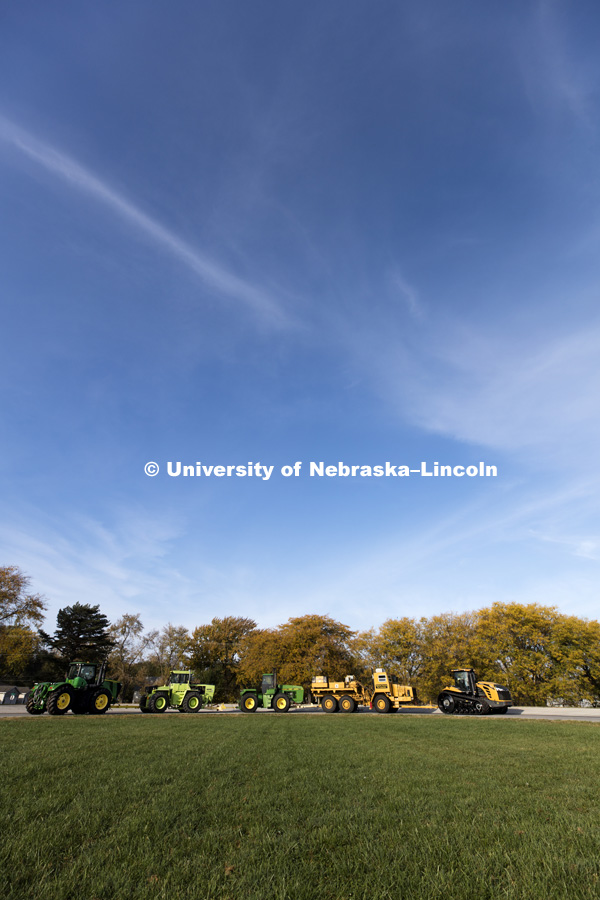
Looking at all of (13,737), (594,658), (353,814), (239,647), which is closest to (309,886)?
(353,814)

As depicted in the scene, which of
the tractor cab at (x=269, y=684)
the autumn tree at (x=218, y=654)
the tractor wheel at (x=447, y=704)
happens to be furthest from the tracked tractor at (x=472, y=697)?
the autumn tree at (x=218, y=654)

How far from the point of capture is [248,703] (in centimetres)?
3022

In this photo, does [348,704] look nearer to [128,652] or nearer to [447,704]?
[447,704]

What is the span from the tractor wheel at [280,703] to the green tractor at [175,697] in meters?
4.57

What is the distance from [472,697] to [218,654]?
43.1 meters

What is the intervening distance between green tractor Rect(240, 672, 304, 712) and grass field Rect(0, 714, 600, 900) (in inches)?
941

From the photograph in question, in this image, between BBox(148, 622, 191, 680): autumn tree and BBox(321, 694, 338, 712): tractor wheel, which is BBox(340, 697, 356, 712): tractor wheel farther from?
BBox(148, 622, 191, 680): autumn tree

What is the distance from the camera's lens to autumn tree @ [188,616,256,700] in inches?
2335

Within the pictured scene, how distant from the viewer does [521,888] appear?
10.5ft

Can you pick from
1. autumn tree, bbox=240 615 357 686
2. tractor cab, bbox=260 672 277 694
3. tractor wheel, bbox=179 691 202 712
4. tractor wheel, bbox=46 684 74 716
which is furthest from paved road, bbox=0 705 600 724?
autumn tree, bbox=240 615 357 686

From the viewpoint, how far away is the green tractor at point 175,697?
26672mm

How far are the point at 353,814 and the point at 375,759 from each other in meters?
4.25

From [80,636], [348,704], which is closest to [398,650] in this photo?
[348,704]

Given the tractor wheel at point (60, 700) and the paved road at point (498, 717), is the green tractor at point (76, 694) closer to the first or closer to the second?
the tractor wheel at point (60, 700)
